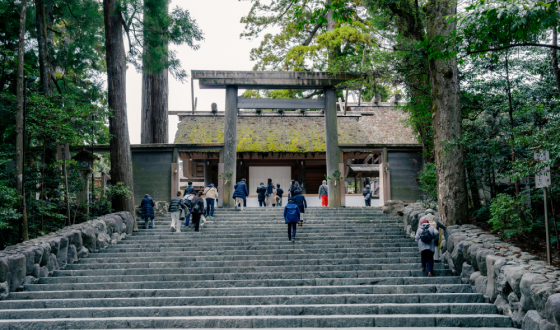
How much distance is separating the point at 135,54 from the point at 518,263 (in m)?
12.2

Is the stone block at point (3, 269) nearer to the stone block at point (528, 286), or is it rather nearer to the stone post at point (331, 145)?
the stone block at point (528, 286)

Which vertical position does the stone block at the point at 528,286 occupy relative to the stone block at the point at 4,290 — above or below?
above

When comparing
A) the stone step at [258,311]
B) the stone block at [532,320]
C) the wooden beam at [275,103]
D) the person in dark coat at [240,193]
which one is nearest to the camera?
the stone block at [532,320]

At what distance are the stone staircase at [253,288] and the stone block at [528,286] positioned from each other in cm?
53

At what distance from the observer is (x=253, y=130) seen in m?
20.4

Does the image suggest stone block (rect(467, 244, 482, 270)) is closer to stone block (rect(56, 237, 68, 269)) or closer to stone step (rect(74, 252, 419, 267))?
stone step (rect(74, 252, 419, 267))

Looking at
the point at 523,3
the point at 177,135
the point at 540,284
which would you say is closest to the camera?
the point at 540,284

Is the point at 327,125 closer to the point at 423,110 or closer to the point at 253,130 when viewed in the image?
the point at 423,110

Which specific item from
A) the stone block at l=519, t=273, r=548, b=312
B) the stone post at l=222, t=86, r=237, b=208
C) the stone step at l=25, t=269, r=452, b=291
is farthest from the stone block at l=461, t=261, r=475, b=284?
the stone post at l=222, t=86, r=237, b=208

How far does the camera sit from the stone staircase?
5.96m

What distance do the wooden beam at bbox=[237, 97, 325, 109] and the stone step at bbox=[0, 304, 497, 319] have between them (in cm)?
999

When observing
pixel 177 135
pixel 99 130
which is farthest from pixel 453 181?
pixel 177 135

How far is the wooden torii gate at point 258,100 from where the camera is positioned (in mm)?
14734

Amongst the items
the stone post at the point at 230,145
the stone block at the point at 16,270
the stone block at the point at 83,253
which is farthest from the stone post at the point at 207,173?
the stone block at the point at 16,270
